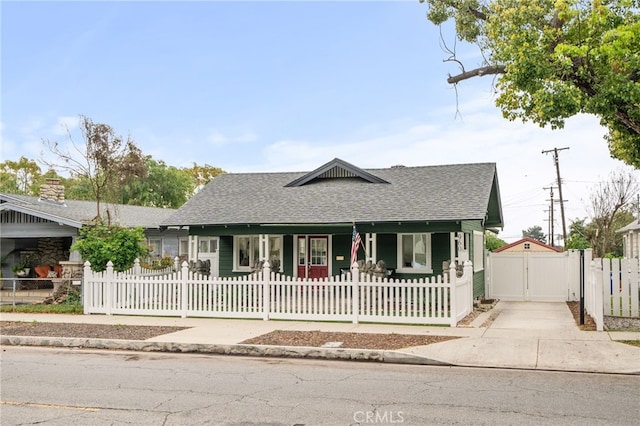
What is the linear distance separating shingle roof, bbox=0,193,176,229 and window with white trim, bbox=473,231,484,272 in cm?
1254

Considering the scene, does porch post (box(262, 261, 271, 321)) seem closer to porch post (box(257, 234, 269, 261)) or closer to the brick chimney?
porch post (box(257, 234, 269, 261))

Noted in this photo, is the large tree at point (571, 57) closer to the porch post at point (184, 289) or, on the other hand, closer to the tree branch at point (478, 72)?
the tree branch at point (478, 72)

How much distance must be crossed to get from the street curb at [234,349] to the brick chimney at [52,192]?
609 inches

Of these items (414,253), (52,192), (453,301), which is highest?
(52,192)

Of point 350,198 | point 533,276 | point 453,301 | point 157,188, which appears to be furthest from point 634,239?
point 157,188

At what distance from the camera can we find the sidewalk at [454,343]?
10.1 meters

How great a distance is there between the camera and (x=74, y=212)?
82.1ft

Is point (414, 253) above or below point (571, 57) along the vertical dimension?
below

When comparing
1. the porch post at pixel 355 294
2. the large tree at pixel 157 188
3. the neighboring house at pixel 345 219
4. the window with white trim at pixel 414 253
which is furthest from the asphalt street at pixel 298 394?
the large tree at pixel 157 188

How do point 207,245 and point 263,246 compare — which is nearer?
point 263,246

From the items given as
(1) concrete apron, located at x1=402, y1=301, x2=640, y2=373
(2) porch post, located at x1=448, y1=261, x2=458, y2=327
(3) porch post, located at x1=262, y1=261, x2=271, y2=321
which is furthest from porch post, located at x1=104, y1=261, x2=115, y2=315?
(1) concrete apron, located at x1=402, y1=301, x2=640, y2=373

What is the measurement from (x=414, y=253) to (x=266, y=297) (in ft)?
23.6

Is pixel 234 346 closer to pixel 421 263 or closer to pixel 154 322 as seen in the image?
pixel 154 322

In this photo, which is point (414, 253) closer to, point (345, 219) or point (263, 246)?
point (345, 219)
